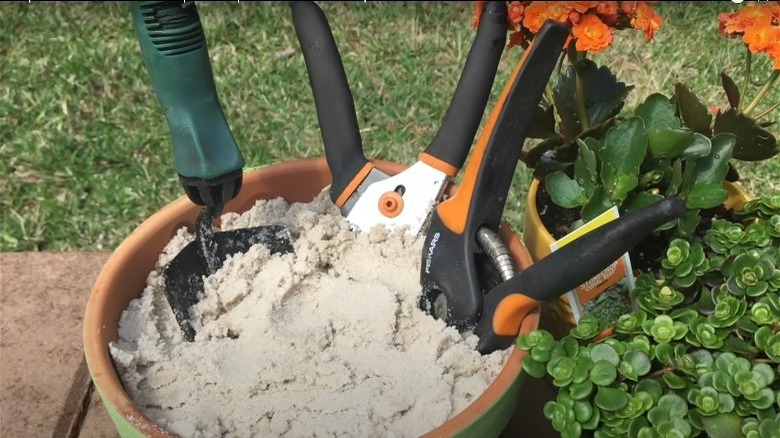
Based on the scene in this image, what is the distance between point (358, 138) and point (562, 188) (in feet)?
A: 0.74

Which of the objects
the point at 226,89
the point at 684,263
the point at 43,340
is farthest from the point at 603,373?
the point at 226,89

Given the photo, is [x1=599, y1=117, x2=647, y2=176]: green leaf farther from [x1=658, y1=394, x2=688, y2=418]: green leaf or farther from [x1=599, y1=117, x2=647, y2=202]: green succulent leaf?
[x1=658, y1=394, x2=688, y2=418]: green leaf

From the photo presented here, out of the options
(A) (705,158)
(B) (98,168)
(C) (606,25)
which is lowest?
(B) (98,168)

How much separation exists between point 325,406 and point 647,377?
0.93 feet

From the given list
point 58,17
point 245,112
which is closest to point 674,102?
point 245,112

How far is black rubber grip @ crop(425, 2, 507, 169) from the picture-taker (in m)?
0.86

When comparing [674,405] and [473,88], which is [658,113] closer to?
Result: [473,88]

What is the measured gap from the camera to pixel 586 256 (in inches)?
27.9

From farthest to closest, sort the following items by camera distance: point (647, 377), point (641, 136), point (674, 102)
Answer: point (674, 102) → point (641, 136) → point (647, 377)

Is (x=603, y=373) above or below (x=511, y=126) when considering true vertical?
below

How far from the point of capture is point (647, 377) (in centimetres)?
75

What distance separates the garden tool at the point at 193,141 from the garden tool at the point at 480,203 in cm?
17

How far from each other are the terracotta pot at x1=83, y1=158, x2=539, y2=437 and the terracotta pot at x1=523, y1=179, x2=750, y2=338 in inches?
3.3

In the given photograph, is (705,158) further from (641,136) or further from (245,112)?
(245,112)
